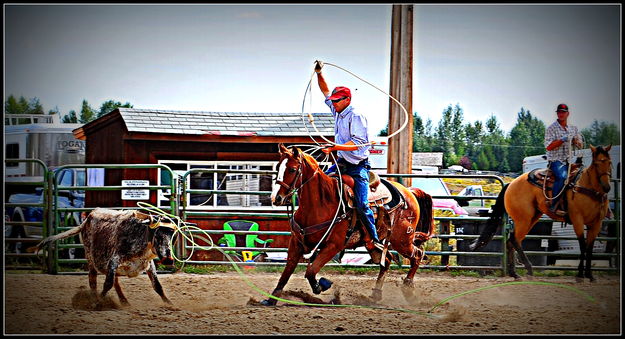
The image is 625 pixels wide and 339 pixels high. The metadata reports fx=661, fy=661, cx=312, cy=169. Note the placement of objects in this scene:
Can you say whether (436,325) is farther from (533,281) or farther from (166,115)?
(166,115)

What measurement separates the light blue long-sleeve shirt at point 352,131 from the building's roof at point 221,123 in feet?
11.4

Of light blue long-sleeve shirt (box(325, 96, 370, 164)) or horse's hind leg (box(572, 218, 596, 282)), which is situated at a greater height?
light blue long-sleeve shirt (box(325, 96, 370, 164))

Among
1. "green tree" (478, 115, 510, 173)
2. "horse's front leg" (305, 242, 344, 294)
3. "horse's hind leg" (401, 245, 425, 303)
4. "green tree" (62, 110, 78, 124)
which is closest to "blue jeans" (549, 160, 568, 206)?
"horse's hind leg" (401, 245, 425, 303)

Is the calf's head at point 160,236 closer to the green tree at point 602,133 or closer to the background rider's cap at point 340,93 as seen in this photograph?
the background rider's cap at point 340,93

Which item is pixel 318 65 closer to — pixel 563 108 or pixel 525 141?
pixel 563 108

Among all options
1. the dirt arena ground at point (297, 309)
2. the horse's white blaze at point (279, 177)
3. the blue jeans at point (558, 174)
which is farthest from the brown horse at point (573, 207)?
the horse's white blaze at point (279, 177)

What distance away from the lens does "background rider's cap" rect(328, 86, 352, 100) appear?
665 cm

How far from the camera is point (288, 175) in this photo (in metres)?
6.08

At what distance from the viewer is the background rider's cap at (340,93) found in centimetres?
665

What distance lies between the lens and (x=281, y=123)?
11.0 m

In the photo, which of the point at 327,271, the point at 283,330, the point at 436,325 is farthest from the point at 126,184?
the point at 436,325

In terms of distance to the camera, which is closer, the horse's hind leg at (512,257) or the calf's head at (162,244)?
the calf's head at (162,244)

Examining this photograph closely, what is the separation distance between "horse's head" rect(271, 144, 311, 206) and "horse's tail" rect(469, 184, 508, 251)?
10.8ft

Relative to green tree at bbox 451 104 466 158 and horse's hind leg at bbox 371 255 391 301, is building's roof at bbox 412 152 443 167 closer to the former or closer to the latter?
green tree at bbox 451 104 466 158
